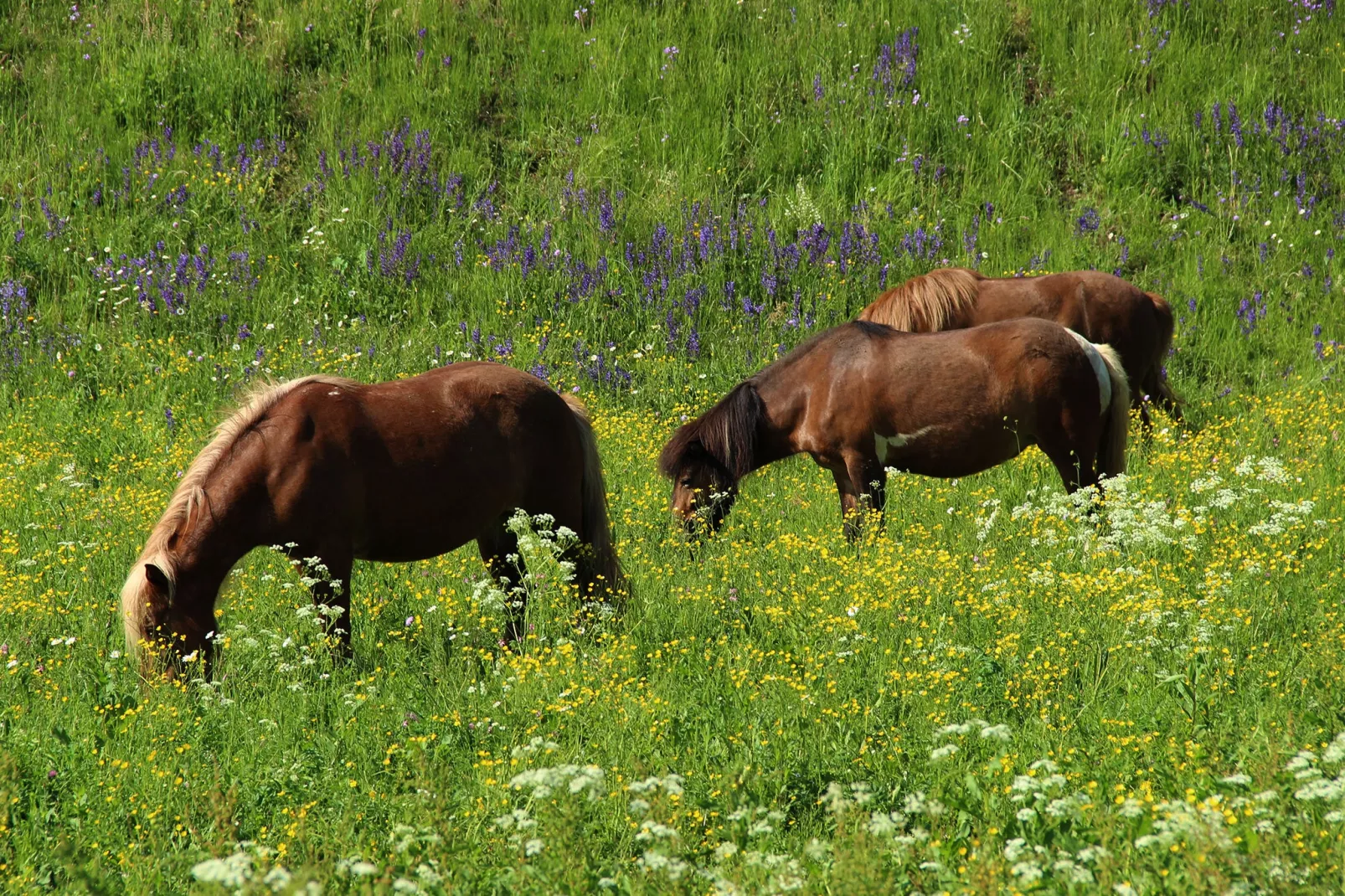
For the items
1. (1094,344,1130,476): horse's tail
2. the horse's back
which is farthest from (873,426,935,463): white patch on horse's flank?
the horse's back

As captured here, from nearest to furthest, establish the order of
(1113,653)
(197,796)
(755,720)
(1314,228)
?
(197,796)
(755,720)
(1113,653)
(1314,228)

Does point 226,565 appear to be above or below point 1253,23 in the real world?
below

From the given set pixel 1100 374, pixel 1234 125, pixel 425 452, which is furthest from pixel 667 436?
pixel 1234 125

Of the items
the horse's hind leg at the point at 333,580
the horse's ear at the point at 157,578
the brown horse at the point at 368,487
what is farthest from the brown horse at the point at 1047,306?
the horse's ear at the point at 157,578

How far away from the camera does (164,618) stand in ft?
17.9

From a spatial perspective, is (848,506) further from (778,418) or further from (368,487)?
(368,487)

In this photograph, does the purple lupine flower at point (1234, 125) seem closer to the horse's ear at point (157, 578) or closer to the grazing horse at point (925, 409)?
the grazing horse at point (925, 409)

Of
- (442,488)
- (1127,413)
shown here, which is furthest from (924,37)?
(442,488)

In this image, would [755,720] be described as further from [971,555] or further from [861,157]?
[861,157]

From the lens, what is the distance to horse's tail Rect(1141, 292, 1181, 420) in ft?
32.9

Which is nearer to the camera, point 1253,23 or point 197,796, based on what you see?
point 197,796

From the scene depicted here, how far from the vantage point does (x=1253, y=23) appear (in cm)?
1495

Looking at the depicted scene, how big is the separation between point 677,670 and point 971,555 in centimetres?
220

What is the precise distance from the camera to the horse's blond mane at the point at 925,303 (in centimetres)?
960
